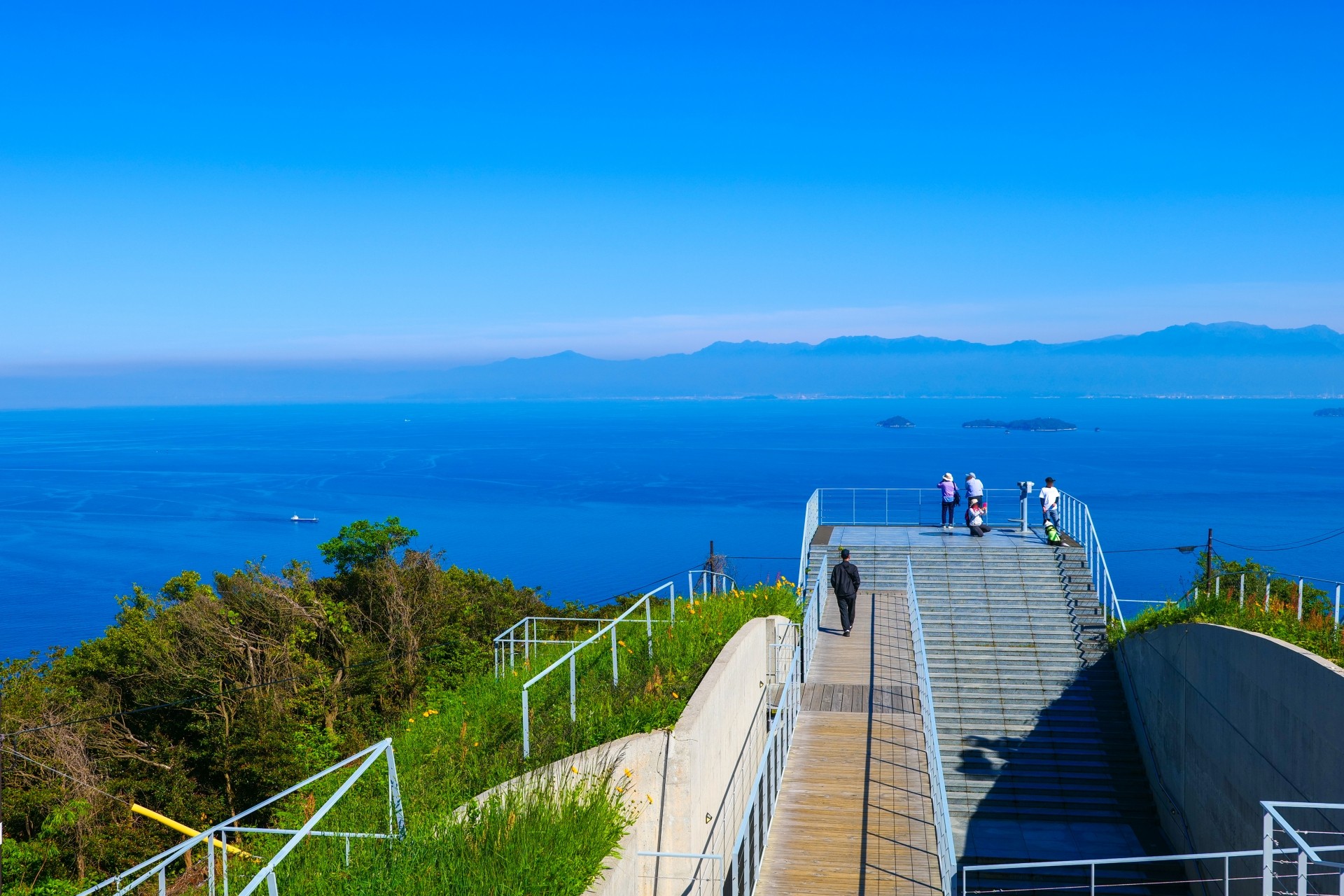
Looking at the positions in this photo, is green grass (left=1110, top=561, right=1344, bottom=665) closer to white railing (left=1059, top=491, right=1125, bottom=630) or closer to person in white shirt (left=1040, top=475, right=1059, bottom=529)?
white railing (left=1059, top=491, right=1125, bottom=630)

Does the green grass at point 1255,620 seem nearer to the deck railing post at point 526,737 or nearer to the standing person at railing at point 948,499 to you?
the standing person at railing at point 948,499

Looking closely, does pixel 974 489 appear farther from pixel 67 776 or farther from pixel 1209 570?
pixel 67 776

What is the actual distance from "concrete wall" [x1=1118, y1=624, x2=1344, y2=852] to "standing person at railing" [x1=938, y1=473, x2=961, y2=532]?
20.9ft

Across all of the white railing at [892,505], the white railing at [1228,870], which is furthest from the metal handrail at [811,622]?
the white railing at [892,505]

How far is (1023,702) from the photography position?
1778 centimetres

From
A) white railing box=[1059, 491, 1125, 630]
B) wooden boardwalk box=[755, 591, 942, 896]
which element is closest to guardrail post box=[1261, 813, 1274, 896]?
wooden boardwalk box=[755, 591, 942, 896]

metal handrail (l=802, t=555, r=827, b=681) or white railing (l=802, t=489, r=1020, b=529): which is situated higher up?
metal handrail (l=802, t=555, r=827, b=681)

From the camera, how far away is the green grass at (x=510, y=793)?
21.1 feet

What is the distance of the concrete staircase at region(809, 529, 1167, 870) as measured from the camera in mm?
15414

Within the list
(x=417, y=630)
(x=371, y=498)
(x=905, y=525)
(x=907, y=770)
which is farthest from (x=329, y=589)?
(x=371, y=498)

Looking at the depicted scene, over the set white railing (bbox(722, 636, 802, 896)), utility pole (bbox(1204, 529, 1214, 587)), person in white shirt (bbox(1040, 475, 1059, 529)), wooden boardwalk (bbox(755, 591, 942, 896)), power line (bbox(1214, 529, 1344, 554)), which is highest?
person in white shirt (bbox(1040, 475, 1059, 529))

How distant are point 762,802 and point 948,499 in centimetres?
1682

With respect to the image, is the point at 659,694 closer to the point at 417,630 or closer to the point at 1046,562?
the point at 1046,562

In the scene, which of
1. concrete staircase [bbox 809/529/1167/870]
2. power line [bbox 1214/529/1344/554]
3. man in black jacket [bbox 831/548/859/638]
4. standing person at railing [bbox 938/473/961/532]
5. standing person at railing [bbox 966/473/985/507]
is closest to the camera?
concrete staircase [bbox 809/529/1167/870]
